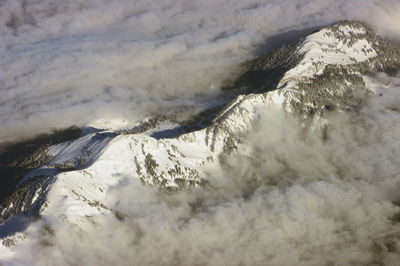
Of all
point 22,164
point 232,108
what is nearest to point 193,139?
point 232,108

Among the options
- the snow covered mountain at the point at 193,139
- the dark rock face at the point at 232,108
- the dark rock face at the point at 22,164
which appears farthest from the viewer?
the dark rock face at the point at 232,108

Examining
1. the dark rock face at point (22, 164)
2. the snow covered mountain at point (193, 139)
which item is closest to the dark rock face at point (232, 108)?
the dark rock face at point (22, 164)

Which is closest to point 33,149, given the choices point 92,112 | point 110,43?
point 92,112

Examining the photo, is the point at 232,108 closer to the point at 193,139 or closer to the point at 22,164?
the point at 193,139

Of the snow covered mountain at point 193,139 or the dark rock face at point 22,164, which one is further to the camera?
the dark rock face at point 22,164

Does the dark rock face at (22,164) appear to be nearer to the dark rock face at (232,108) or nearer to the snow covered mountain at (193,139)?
the dark rock face at (232,108)

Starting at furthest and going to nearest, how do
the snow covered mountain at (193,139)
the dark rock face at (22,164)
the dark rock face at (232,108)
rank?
the dark rock face at (232,108) → the dark rock face at (22,164) → the snow covered mountain at (193,139)

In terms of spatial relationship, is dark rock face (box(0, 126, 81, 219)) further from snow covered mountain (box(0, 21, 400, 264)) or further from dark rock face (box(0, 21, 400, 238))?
snow covered mountain (box(0, 21, 400, 264))

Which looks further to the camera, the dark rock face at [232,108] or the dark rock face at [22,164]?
the dark rock face at [232,108]

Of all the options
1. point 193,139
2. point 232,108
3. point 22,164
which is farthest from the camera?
point 232,108
